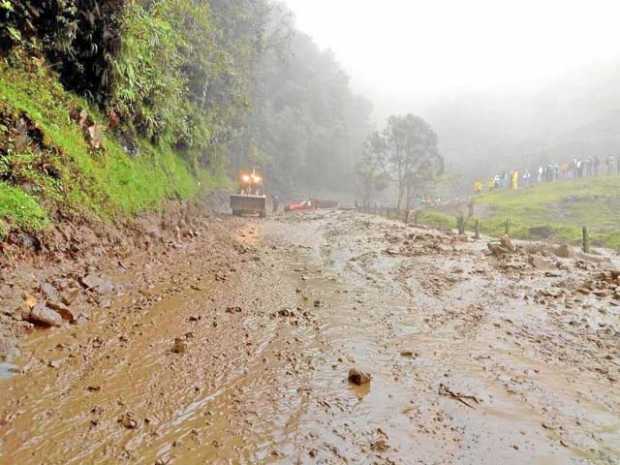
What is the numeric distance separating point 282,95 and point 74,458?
194 feet

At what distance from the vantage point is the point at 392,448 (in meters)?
3.15

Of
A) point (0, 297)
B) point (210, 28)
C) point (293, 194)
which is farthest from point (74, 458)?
point (293, 194)

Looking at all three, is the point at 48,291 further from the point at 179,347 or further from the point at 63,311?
the point at 179,347

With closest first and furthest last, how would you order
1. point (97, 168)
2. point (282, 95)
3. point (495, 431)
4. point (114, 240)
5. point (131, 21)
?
point (495, 431)
point (114, 240)
point (97, 168)
point (131, 21)
point (282, 95)

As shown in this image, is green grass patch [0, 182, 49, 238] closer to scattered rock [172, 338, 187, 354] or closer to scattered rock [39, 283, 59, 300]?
scattered rock [39, 283, 59, 300]

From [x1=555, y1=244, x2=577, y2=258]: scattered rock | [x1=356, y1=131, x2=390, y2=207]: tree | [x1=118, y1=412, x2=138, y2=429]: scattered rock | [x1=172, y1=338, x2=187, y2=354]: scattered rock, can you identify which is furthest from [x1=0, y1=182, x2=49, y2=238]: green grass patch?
[x1=356, y1=131, x2=390, y2=207]: tree

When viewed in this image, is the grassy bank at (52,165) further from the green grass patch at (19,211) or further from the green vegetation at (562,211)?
the green vegetation at (562,211)

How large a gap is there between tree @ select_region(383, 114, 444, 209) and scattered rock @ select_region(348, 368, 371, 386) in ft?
Result: 124

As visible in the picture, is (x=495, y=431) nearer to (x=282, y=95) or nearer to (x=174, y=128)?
(x=174, y=128)

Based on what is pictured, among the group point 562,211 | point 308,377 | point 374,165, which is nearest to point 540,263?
point 308,377

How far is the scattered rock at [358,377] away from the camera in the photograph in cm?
412

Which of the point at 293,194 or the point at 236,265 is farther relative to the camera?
the point at 293,194

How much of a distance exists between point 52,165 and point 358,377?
5.97 metres

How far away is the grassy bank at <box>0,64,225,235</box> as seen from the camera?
528 cm
